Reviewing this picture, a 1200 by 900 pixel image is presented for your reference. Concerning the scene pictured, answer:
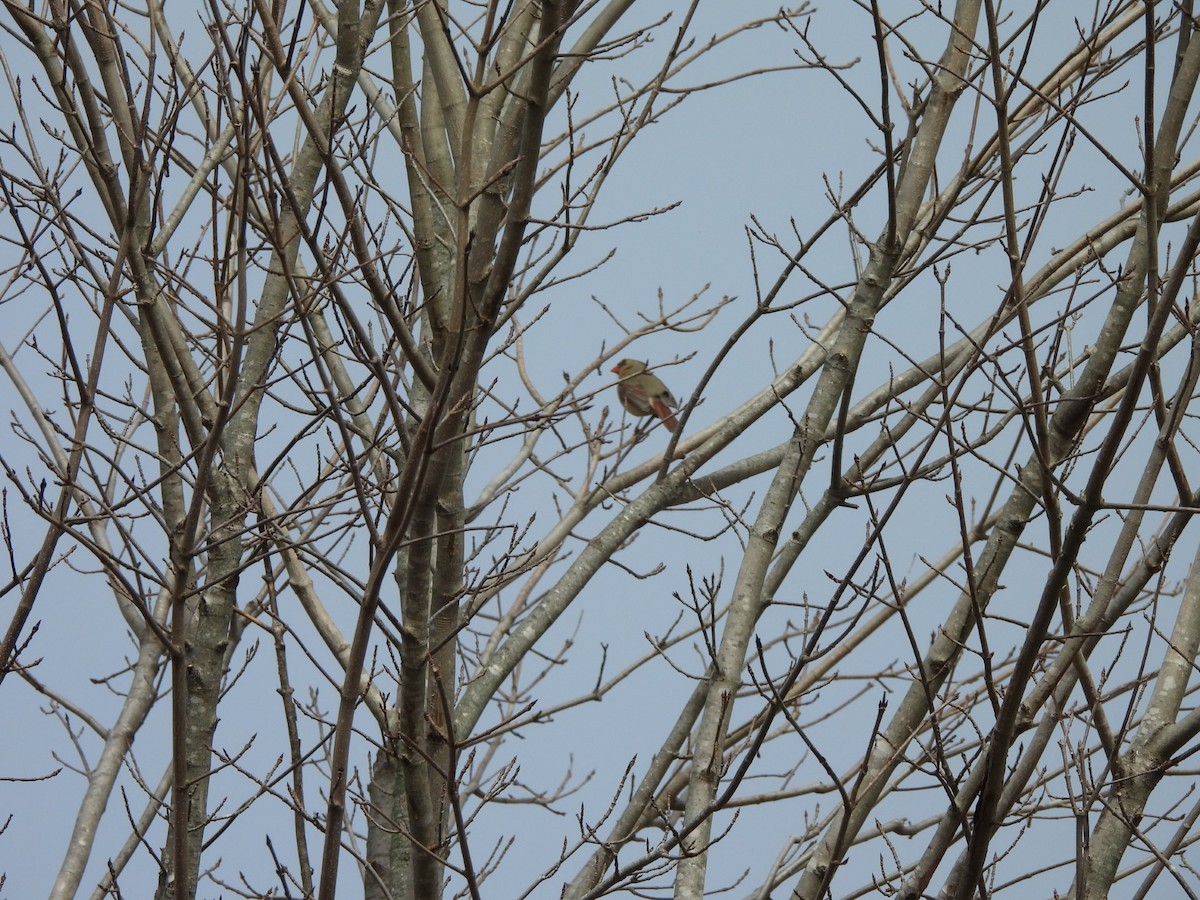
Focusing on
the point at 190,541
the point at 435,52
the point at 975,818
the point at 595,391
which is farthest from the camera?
the point at 435,52

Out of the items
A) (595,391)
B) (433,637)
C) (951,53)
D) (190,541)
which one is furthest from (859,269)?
(190,541)

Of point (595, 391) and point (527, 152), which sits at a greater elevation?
point (595, 391)

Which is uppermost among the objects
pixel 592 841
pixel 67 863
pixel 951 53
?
pixel 951 53

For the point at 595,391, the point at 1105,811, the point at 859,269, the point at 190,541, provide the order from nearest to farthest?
the point at 190,541
the point at 1105,811
the point at 595,391
the point at 859,269

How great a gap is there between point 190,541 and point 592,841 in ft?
3.21

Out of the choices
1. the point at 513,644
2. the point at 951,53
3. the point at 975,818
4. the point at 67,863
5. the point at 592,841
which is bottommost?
the point at 975,818

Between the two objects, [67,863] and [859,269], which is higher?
[859,269]

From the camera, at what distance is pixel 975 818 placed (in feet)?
6.75

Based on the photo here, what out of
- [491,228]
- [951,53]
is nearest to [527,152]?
[491,228]

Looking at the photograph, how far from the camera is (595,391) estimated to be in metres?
2.72

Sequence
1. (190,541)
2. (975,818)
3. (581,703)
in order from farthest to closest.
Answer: (581,703) < (190,541) < (975,818)

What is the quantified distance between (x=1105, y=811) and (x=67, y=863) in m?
2.64

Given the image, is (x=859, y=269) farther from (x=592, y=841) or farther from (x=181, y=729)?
(x=181, y=729)

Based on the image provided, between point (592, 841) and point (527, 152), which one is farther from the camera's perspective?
point (592, 841)
